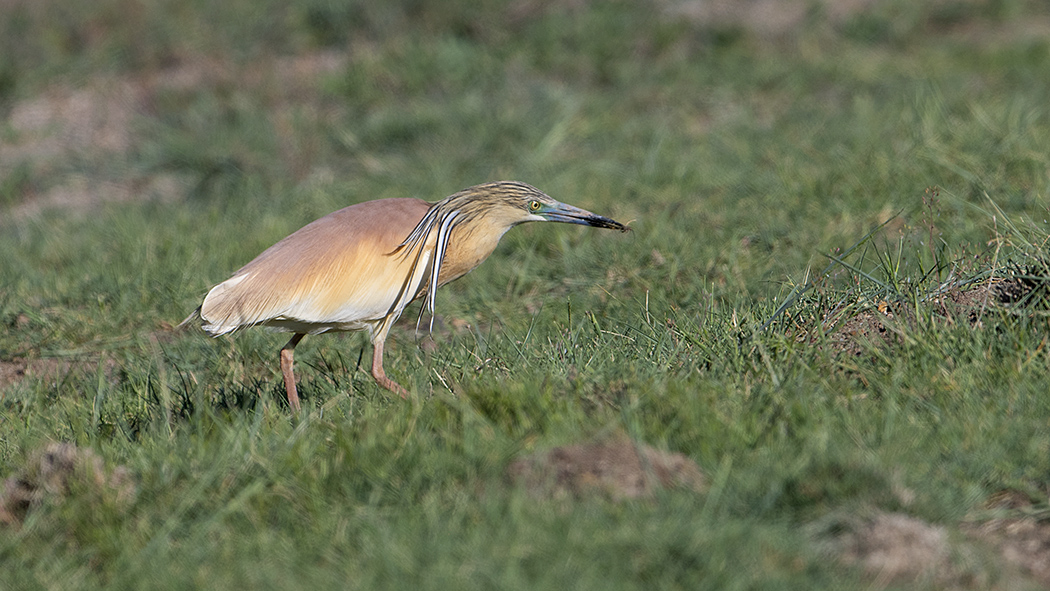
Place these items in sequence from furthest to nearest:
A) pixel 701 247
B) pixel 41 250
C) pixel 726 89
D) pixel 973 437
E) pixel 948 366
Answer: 1. pixel 726 89
2. pixel 41 250
3. pixel 701 247
4. pixel 948 366
5. pixel 973 437

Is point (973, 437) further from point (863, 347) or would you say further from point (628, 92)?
point (628, 92)

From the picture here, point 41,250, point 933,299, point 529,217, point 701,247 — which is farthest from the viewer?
point 41,250

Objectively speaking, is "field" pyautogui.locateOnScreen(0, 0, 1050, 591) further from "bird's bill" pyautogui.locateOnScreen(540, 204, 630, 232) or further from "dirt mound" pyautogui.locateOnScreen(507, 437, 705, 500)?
"bird's bill" pyautogui.locateOnScreen(540, 204, 630, 232)

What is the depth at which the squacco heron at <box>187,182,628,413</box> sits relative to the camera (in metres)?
4.08

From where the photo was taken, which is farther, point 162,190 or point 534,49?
point 534,49

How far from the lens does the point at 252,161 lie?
8.12 meters

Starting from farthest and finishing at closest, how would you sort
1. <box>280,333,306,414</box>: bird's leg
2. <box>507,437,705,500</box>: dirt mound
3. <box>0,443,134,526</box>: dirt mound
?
<box>280,333,306,414</box>: bird's leg < <box>0,443,134,526</box>: dirt mound < <box>507,437,705,500</box>: dirt mound

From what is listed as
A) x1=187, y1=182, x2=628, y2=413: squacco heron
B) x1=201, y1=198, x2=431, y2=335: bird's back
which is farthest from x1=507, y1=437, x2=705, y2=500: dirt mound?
x1=201, y1=198, x2=431, y2=335: bird's back

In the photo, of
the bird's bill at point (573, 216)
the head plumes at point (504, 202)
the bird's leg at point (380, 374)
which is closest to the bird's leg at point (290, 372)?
the bird's leg at point (380, 374)

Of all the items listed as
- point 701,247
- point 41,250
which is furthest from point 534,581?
point 41,250

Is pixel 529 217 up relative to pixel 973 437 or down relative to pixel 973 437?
up

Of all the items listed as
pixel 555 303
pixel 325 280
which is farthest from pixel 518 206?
pixel 555 303

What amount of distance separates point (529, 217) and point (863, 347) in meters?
1.35

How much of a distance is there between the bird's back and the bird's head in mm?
258
